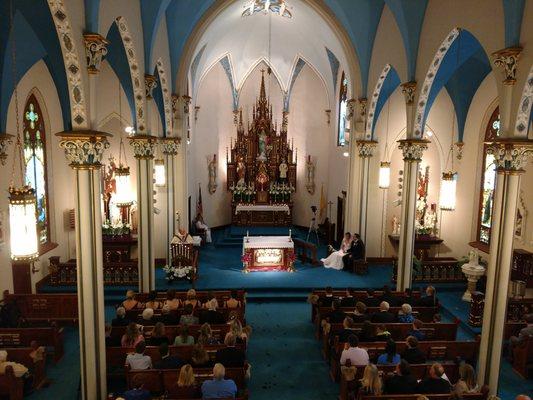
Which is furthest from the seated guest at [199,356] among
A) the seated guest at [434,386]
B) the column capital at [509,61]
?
the column capital at [509,61]

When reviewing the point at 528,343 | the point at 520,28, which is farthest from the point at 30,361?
the point at 520,28

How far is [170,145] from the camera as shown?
49.9 feet

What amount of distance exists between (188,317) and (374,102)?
10059 millimetres

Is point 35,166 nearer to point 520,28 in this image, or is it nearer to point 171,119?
point 171,119

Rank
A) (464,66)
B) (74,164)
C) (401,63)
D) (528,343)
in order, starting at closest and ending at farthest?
(74,164), (528,343), (401,63), (464,66)

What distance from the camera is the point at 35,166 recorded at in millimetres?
13344

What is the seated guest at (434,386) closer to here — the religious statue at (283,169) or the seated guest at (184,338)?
the seated guest at (184,338)

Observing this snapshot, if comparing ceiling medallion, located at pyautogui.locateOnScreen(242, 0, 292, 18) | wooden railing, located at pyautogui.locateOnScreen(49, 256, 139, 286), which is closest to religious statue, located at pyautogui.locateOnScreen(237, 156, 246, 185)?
ceiling medallion, located at pyautogui.locateOnScreen(242, 0, 292, 18)

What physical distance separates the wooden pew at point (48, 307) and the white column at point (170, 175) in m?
4.36

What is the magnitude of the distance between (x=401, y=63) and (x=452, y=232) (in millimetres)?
7719

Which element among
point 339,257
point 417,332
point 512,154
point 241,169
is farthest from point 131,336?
point 241,169

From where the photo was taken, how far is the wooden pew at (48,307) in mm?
10766

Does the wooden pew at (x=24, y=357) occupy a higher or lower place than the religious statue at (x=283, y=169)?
lower

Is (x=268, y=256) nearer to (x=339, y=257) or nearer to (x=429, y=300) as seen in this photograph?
(x=339, y=257)
